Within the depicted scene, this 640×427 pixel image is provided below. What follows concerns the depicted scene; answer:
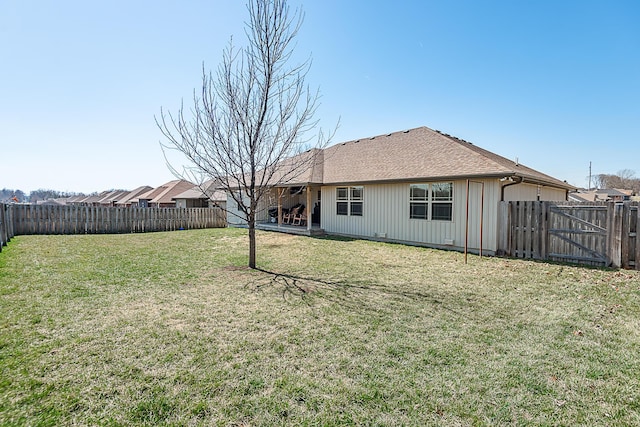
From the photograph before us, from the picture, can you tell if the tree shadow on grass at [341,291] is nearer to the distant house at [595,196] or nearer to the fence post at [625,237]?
the fence post at [625,237]

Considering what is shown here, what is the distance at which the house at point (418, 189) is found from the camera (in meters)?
9.23

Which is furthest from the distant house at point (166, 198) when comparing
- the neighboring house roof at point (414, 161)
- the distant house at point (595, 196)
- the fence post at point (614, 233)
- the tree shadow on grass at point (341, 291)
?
the distant house at point (595, 196)

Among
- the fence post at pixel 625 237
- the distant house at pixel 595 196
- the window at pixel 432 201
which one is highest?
the distant house at pixel 595 196

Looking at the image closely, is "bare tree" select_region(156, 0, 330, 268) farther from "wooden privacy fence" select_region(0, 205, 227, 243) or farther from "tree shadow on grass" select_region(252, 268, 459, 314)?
"wooden privacy fence" select_region(0, 205, 227, 243)

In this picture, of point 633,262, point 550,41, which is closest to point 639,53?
point 550,41

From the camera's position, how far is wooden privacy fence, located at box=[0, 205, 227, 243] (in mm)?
13414

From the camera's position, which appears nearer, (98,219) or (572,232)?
(572,232)

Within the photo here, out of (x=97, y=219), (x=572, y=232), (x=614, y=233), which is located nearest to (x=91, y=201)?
(x=97, y=219)

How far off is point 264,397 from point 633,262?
944 centimetres

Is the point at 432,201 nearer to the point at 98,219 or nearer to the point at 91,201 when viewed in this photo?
the point at 98,219

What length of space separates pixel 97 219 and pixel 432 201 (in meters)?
16.1

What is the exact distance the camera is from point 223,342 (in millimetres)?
3393

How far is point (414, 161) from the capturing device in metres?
11.5

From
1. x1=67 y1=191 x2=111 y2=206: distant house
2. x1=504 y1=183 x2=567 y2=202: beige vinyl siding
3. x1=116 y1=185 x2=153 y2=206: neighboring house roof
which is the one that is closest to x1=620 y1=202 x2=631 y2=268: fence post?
x1=504 y1=183 x2=567 y2=202: beige vinyl siding
